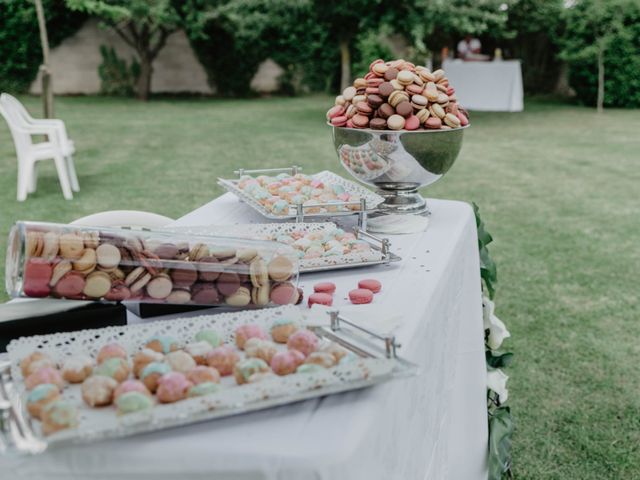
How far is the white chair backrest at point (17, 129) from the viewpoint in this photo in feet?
19.2

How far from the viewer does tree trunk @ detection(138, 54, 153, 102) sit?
48.3 feet

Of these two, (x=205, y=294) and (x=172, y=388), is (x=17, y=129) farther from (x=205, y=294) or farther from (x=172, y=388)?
(x=172, y=388)

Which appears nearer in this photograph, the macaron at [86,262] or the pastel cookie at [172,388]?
the pastel cookie at [172,388]

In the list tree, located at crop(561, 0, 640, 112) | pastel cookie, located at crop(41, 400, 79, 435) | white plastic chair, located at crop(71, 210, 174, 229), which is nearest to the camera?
pastel cookie, located at crop(41, 400, 79, 435)

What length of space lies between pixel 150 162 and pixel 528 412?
5.86 metres

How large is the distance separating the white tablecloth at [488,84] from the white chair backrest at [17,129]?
7.55 meters

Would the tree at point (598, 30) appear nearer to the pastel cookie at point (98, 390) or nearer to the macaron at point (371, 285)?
the macaron at point (371, 285)

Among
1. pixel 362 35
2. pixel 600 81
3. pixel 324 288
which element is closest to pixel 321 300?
pixel 324 288

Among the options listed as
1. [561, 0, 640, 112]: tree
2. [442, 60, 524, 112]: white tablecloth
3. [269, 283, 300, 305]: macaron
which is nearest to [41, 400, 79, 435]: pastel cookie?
[269, 283, 300, 305]: macaron

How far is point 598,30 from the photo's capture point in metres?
12.4

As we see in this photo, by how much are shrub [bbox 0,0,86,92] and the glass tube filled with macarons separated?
1454 cm

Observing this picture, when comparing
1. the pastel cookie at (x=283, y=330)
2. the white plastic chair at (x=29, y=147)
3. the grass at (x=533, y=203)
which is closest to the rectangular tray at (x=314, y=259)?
the pastel cookie at (x=283, y=330)

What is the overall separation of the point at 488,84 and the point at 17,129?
8021 millimetres

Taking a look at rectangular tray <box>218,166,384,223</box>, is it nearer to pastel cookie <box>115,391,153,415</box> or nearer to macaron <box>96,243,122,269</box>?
macaron <box>96,243,122,269</box>
